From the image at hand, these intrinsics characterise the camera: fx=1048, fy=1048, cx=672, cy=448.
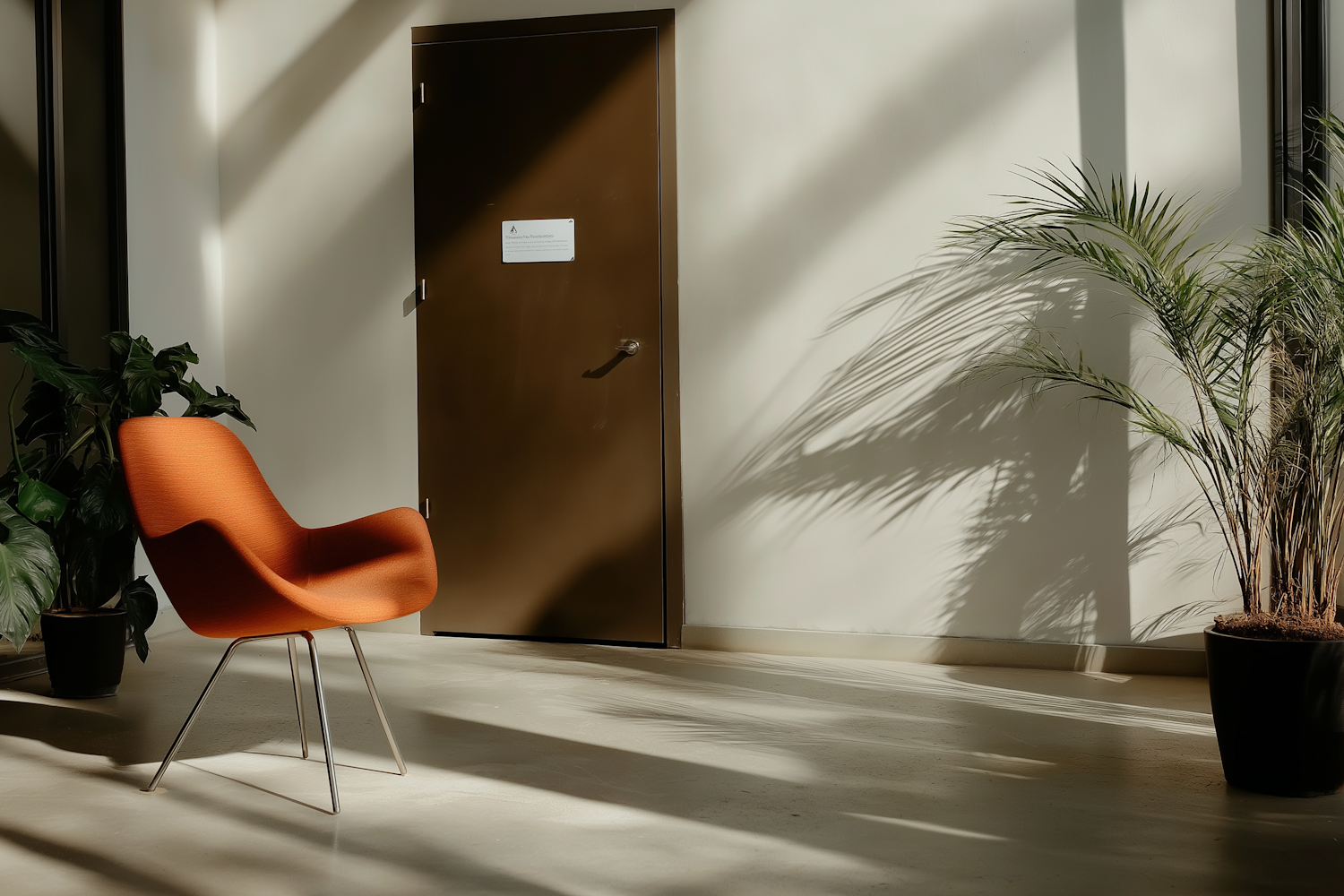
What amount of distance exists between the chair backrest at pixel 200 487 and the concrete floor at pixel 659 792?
0.58m

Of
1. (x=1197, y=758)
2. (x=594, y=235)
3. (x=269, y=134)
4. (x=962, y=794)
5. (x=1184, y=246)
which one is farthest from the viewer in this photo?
(x=269, y=134)

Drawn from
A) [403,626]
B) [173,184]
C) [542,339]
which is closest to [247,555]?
[542,339]

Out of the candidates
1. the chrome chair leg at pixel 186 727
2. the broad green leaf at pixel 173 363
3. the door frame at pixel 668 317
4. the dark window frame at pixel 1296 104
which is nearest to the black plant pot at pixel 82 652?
the broad green leaf at pixel 173 363

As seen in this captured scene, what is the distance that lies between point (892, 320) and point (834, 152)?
2.24 feet

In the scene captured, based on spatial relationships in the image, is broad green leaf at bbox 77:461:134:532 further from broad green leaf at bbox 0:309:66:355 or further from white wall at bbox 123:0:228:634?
white wall at bbox 123:0:228:634

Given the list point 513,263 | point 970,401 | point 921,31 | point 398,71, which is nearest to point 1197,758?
point 970,401

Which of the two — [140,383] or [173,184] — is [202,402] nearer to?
[140,383]

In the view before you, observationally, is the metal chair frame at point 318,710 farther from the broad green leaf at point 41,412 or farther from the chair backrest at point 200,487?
the broad green leaf at point 41,412

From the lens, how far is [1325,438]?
8.16 feet

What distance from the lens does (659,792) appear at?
2.49 meters

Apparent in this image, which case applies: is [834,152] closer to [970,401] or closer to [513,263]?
[970,401]

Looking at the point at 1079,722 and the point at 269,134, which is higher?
the point at 269,134

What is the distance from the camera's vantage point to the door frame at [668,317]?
13.5 feet

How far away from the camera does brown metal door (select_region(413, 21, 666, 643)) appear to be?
4.17 meters
